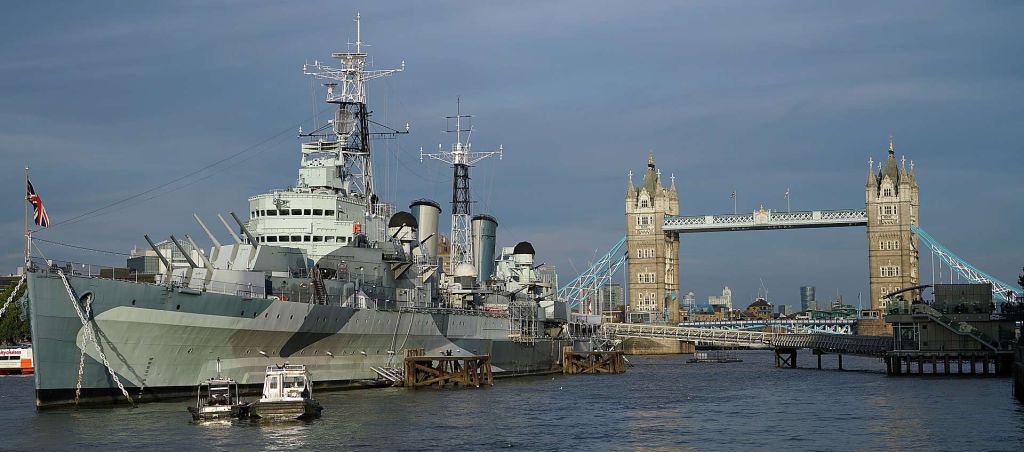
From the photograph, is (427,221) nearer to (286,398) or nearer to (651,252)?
(286,398)

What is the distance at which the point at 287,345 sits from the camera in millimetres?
38531

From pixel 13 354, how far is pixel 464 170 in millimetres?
29427

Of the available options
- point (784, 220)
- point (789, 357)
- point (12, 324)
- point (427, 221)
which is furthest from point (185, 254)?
point (784, 220)

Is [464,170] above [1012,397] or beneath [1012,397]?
above

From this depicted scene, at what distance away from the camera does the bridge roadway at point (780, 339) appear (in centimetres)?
6925

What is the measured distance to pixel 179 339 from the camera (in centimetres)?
3444

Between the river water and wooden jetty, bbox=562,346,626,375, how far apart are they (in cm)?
1791

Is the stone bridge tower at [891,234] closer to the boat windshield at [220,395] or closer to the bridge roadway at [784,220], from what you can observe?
the bridge roadway at [784,220]

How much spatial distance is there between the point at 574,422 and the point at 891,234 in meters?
112

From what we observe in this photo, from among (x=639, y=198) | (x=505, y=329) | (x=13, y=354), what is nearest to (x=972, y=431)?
(x=505, y=329)

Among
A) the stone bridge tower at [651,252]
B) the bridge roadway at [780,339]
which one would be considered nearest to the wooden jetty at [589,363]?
the bridge roadway at [780,339]

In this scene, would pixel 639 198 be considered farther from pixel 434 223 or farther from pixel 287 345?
pixel 287 345

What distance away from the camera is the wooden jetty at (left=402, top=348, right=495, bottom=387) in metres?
45.6

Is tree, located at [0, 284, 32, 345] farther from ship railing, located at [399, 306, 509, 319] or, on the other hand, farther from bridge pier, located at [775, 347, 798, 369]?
bridge pier, located at [775, 347, 798, 369]
